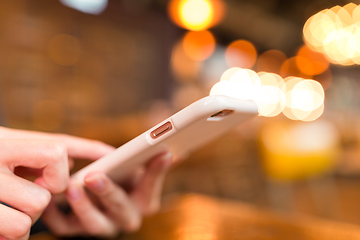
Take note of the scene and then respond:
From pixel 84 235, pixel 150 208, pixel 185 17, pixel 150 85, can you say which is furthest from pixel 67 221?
pixel 150 85

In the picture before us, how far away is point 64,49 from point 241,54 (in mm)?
4885

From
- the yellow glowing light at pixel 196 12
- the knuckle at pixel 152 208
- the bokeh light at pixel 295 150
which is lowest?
the bokeh light at pixel 295 150

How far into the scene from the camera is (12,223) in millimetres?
299

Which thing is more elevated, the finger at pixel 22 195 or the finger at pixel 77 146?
the finger at pixel 77 146

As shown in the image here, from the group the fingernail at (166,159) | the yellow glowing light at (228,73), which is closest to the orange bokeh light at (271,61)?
the yellow glowing light at (228,73)

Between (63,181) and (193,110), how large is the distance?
0.63 feet

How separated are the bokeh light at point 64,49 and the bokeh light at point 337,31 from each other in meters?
4.11

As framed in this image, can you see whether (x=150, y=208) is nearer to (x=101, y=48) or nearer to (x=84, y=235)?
(x=84, y=235)

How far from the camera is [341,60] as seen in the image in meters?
6.72

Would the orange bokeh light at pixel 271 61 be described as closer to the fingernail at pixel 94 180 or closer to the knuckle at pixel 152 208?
the knuckle at pixel 152 208

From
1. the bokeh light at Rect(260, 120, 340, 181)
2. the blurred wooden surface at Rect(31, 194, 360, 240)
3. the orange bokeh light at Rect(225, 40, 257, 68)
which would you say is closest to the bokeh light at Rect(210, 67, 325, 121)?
the orange bokeh light at Rect(225, 40, 257, 68)

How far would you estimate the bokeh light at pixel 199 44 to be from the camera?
5.21 meters

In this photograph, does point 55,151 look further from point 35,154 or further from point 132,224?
point 132,224

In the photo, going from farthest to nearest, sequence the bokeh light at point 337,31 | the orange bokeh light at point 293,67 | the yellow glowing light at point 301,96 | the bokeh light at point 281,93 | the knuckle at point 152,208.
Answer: the yellow glowing light at point 301,96
the bokeh light at point 281,93
the orange bokeh light at point 293,67
the bokeh light at point 337,31
the knuckle at point 152,208
